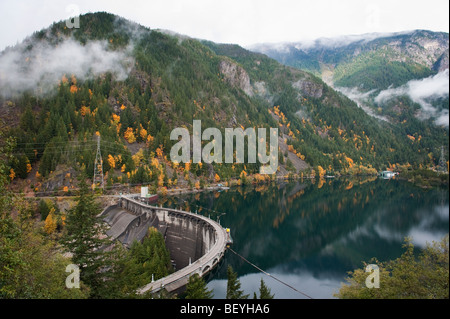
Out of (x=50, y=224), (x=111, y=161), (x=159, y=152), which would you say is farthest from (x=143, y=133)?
(x=50, y=224)

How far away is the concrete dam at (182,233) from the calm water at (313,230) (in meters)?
2.79

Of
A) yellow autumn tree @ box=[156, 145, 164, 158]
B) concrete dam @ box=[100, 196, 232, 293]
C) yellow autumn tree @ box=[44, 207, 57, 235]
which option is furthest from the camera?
yellow autumn tree @ box=[156, 145, 164, 158]

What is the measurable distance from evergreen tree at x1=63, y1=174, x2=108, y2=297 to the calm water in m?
18.5

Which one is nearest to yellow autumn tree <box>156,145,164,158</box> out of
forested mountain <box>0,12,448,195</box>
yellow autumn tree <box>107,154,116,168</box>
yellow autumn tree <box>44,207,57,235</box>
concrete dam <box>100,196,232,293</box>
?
A: forested mountain <box>0,12,448,195</box>

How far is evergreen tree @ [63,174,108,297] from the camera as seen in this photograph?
18172 millimetres

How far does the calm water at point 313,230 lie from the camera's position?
3516 cm

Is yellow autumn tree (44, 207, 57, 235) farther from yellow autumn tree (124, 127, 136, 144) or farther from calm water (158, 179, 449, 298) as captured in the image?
yellow autumn tree (124, 127, 136, 144)

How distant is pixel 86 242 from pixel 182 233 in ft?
107

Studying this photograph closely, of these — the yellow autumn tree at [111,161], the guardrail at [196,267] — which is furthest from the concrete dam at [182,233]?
the yellow autumn tree at [111,161]

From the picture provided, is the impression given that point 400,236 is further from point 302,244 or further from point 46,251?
point 46,251

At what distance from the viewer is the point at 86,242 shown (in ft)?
62.9
